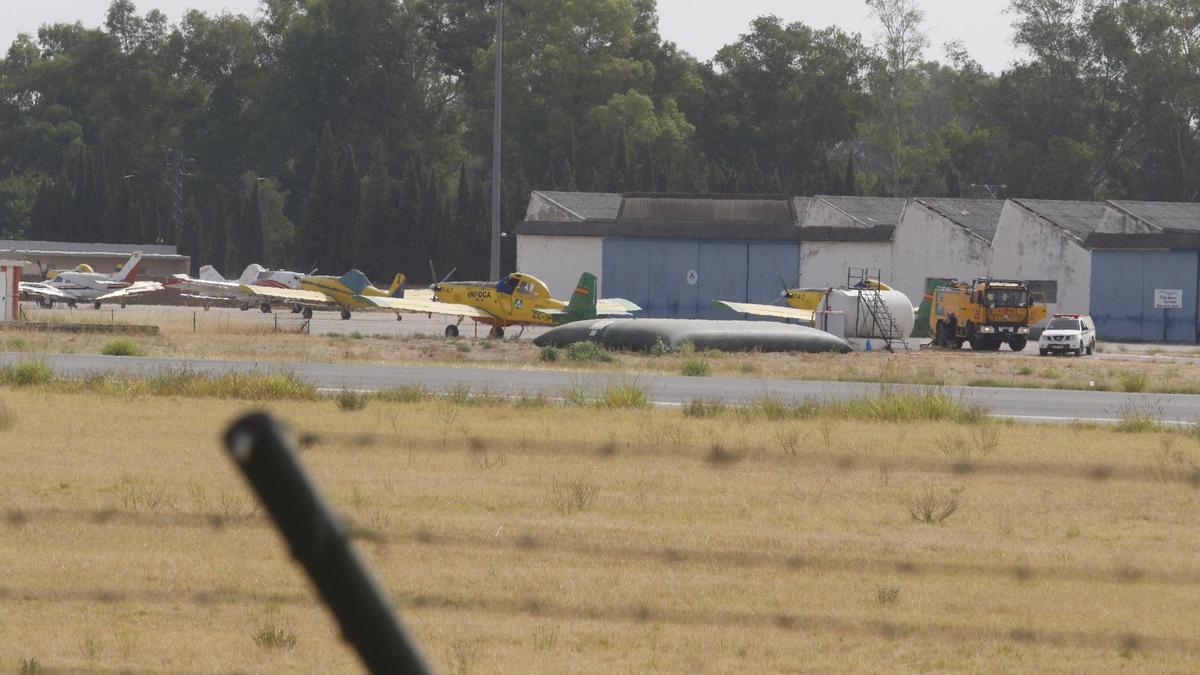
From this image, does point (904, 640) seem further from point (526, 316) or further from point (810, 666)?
point (526, 316)

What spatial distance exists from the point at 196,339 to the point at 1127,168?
7632cm

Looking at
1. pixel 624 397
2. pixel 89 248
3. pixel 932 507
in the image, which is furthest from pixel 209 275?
pixel 932 507

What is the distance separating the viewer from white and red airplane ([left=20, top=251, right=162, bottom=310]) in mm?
69625

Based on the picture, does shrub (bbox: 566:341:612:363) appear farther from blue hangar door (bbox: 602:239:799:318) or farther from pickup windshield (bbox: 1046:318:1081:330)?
blue hangar door (bbox: 602:239:799:318)

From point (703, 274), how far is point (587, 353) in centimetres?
3142

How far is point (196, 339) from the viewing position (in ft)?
141

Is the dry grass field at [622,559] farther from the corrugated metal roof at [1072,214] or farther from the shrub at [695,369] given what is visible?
the corrugated metal roof at [1072,214]

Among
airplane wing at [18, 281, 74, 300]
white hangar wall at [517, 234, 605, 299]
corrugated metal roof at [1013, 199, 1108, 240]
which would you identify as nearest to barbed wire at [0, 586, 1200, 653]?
corrugated metal roof at [1013, 199, 1108, 240]

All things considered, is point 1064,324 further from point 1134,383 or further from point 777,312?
point 1134,383

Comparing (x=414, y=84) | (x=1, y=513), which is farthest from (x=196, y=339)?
(x=414, y=84)

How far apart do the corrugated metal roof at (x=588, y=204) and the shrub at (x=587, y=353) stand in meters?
39.3

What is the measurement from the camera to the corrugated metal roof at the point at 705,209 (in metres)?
72.6

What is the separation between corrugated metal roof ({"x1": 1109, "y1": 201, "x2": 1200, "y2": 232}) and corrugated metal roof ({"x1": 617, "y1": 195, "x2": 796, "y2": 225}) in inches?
611

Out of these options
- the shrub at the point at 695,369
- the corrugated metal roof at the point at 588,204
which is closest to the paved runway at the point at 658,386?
the shrub at the point at 695,369
